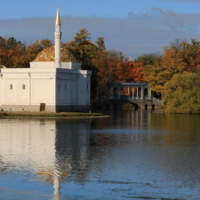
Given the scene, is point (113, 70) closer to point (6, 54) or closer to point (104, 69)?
point (104, 69)

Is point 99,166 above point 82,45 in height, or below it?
below

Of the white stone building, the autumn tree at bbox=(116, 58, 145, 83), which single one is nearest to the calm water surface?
the white stone building

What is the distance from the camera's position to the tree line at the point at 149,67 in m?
72.2

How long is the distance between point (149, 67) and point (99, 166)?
74500mm

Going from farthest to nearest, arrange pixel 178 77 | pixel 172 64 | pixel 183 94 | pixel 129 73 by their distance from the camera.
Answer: pixel 129 73
pixel 172 64
pixel 178 77
pixel 183 94

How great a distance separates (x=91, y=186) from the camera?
755 inches

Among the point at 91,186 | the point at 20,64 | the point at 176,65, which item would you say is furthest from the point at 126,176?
the point at 176,65

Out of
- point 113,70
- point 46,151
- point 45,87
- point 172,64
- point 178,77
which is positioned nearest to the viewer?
point 46,151

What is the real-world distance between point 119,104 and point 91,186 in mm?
75843

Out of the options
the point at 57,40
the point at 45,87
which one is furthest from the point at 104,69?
the point at 45,87

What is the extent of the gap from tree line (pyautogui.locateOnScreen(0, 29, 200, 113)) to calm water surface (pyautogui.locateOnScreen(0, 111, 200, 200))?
115 ft

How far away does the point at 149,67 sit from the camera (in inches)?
3794

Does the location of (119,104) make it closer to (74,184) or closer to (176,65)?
(176,65)

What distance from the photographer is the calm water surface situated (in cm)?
1839
